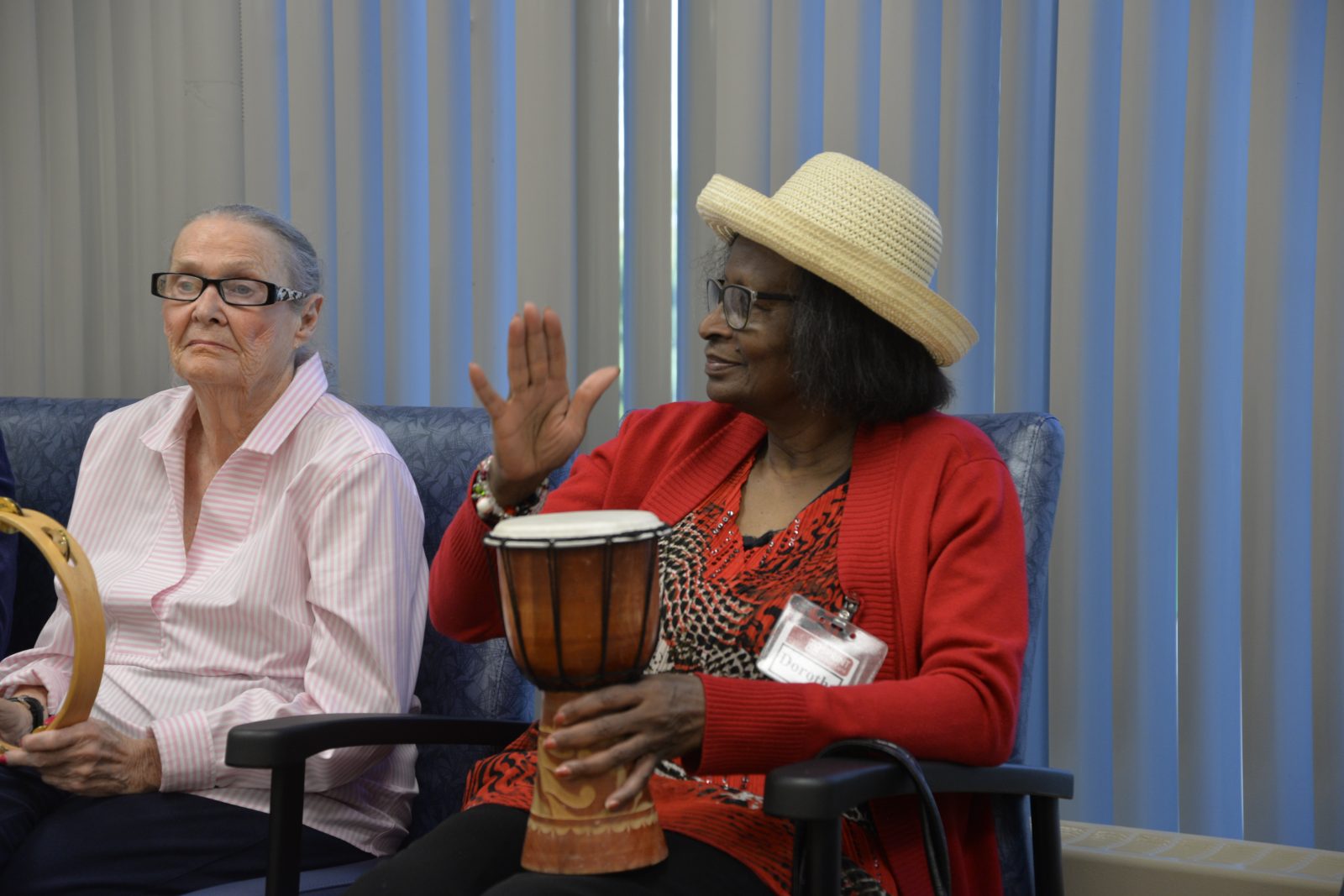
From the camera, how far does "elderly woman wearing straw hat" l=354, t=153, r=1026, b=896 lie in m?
1.68

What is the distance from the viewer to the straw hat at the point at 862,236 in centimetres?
199

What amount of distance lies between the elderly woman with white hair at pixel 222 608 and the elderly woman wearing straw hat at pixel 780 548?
0.17 metres

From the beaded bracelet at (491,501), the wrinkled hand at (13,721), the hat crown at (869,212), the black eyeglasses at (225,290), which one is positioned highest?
the hat crown at (869,212)

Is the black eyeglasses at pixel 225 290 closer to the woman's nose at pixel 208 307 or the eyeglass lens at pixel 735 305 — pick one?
the woman's nose at pixel 208 307

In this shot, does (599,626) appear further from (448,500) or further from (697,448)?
(448,500)

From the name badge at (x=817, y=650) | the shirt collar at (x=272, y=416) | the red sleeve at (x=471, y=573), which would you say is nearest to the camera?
the name badge at (x=817, y=650)

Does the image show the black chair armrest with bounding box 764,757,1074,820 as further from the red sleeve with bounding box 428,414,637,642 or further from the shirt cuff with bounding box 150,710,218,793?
the shirt cuff with bounding box 150,710,218,793

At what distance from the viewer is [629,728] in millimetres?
1611

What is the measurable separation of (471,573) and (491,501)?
0.45ft

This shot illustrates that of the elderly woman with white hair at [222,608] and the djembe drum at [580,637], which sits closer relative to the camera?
the djembe drum at [580,637]

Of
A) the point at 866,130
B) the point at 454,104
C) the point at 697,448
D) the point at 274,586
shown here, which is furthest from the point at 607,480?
the point at 454,104

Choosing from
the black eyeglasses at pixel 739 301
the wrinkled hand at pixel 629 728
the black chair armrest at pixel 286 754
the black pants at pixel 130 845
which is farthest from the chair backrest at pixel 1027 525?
the black pants at pixel 130 845

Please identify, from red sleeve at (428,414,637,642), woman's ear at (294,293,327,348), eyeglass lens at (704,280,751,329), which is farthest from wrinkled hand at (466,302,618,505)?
woman's ear at (294,293,327,348)

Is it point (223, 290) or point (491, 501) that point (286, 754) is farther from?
point (223, 290)
